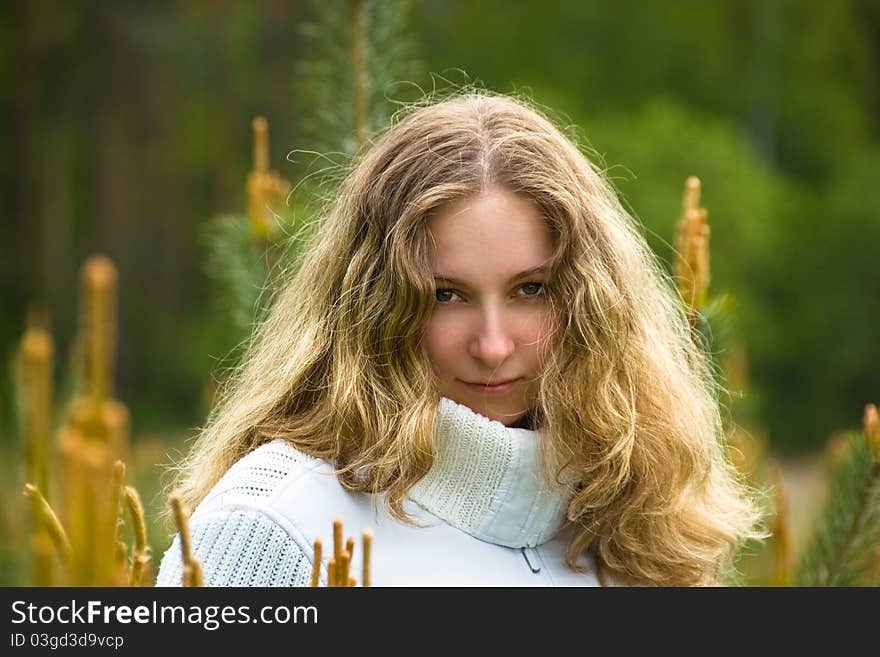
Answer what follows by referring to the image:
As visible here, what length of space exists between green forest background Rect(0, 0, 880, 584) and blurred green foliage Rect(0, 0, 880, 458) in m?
0.02

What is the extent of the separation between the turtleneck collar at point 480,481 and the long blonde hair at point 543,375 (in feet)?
0.09

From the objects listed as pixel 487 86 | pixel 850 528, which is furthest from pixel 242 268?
pixel 487 86

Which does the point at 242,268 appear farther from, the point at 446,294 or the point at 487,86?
the point at 487,86

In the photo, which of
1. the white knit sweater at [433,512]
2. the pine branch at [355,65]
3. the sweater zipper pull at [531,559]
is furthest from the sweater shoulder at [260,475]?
the pine branch at [355,65]

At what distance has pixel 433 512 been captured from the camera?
3.83 feet

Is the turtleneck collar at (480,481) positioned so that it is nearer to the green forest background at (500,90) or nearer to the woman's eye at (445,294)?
the woman's eye at (445,294)

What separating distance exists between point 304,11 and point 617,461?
1036cm

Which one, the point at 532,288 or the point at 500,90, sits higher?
the point at 532,288

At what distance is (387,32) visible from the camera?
1680 mm

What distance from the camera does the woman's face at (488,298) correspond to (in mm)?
1102

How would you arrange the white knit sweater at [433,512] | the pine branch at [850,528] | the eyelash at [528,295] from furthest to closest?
the pine branch at [850,528], the eyelash at [528,295], the white knit sweater at [433,512]

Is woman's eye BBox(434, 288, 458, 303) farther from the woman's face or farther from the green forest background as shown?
the green forest background

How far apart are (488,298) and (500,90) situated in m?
10.6

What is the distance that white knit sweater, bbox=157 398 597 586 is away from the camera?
1019mm
